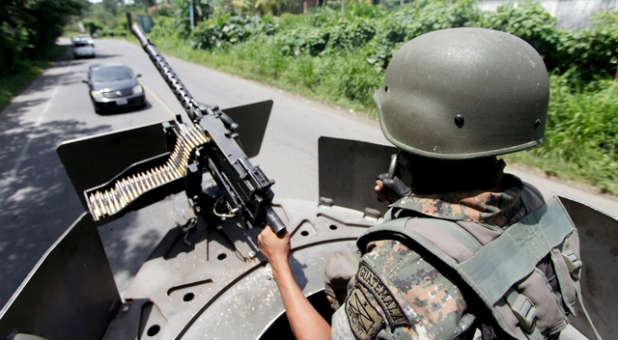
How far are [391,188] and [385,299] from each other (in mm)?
531

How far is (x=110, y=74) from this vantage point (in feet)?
33.2

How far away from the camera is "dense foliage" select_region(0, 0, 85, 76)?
15.4m

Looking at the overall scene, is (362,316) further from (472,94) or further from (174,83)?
(174,83)

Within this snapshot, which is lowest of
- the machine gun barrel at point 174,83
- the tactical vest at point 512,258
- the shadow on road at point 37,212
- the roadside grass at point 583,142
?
the shadow on road at point 37,212

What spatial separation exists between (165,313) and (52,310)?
616 mm

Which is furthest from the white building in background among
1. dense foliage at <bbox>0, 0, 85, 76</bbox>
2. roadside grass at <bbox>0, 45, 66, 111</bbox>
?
dense foliage at <bbox>0, 0, 85, 76</bbox>

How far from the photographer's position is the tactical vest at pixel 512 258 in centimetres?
100

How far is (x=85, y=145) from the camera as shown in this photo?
2.30 m

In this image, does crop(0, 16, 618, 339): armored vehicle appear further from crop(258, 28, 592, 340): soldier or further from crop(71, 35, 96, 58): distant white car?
crop(71, 35, 96, 58): distant white car

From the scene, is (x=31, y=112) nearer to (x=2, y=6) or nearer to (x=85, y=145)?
(x=85, y=145)

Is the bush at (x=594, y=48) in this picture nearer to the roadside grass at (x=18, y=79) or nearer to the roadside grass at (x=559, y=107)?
the roadside grass at (x=559, y=107)

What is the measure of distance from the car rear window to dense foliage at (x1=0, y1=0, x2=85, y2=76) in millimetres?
8055

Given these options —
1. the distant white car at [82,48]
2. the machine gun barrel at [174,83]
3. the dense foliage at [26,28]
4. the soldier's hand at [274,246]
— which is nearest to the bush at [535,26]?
the machine gun barrel at [174,83]

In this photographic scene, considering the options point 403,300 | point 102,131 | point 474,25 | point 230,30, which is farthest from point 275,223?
point 230,30
